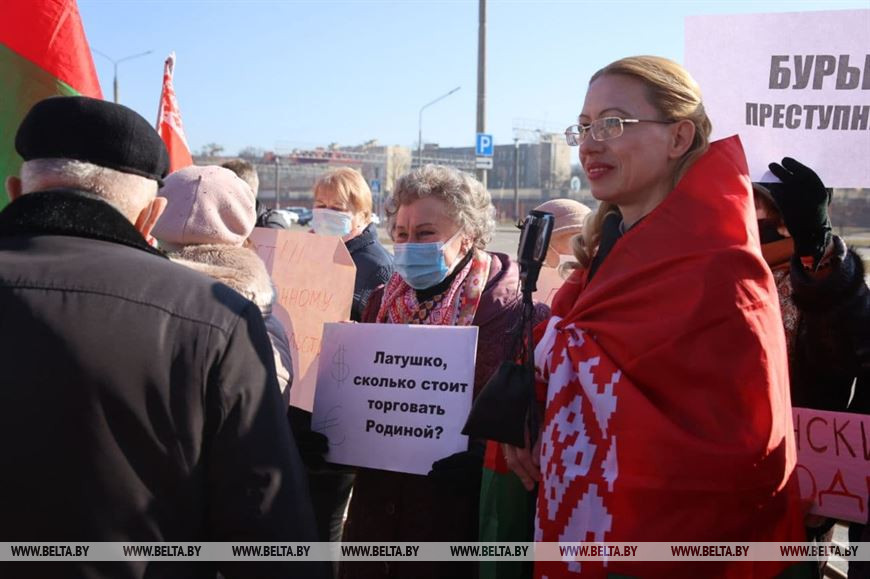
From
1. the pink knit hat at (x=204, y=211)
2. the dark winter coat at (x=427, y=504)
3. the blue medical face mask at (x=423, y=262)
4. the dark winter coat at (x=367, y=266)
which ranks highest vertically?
the pink knit hat at (x=204, y=211)

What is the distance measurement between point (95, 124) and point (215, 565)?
94 cm

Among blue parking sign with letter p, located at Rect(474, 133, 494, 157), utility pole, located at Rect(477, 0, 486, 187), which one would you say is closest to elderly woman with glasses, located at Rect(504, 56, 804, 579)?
utility pole, located at Rect(477, 0, 486, 187)

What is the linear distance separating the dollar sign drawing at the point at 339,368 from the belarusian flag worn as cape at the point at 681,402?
0.89 m

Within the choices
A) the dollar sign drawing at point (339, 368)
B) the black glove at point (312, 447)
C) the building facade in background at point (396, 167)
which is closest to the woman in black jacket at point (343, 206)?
the dollar sign drawing at point (339, 368)

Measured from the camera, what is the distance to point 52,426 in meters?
1.52

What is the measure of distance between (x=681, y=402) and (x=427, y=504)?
3.67 ft

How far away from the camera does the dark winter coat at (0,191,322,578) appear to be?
60.0 inches

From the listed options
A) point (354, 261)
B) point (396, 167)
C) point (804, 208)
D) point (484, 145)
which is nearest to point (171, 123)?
point (354, 261)

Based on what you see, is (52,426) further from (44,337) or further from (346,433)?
(346,433)

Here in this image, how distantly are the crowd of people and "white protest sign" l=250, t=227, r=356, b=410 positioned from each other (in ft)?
3.10

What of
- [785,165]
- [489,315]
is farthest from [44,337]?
[785,165]

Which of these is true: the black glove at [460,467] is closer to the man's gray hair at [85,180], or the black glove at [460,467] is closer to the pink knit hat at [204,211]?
the pink knit hat at [204,211]

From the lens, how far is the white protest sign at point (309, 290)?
347 cm

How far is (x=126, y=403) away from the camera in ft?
5.05
